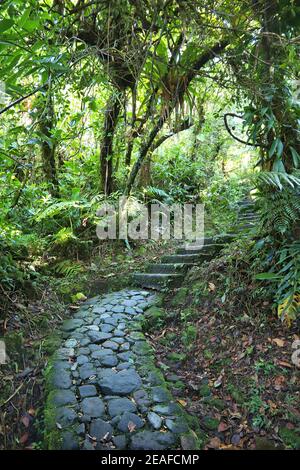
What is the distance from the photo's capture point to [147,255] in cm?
604

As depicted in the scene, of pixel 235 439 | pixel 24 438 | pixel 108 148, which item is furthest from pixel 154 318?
pixel 108 148

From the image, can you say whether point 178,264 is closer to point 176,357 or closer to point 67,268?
point 67,268

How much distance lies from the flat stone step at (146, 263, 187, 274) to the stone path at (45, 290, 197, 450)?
4.38ft

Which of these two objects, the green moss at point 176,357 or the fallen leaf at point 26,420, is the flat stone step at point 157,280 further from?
the fallen leaf at point 26,420

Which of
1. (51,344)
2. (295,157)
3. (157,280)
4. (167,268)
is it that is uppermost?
(295,157)

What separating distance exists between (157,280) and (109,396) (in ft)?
7.93

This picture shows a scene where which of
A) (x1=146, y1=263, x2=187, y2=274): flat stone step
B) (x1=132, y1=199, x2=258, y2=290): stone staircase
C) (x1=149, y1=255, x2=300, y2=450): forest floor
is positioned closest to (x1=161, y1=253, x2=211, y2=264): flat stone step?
(x1=132, y1=199, x2=258, y2=290): stone staircase

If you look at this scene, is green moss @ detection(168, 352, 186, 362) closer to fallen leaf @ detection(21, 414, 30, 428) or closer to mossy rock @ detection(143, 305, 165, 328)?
mossy rock @ detection(143, 305, 165, 328)

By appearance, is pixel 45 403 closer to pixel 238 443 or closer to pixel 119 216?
pixel 238 443

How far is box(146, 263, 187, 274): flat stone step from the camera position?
4914 mm

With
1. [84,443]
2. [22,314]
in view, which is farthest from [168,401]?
[22,314]

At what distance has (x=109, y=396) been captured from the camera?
2613 mm

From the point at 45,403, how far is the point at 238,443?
56.6 inches

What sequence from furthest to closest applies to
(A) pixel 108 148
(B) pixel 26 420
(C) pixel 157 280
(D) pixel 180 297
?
(A) pixel 108 148
(C) pixel 157 280
(D) pixel 180 297
(B) pixel 26 420
